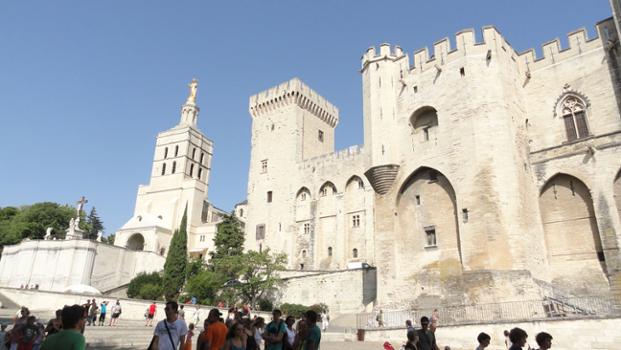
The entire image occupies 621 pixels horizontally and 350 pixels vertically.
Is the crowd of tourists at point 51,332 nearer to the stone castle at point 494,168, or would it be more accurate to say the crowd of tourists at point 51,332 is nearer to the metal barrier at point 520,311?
the metal barrier at point 520,311

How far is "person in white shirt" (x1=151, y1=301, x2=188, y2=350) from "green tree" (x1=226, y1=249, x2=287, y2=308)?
24041 millimetres

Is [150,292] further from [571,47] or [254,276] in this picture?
[571,47]

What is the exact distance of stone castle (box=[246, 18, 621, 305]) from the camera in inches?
699

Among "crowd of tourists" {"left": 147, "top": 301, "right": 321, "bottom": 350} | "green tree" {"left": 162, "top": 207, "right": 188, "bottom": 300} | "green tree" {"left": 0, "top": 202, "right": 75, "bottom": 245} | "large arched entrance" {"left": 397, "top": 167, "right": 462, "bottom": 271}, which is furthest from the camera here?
"green tree" {"left": 0, "top": 202, "right": 75, "bottom": 245}

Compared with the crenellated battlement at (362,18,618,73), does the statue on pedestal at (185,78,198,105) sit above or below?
above

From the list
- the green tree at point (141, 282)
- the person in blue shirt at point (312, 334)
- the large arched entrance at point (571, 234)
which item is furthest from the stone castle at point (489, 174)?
the green tree at point (141, 282)

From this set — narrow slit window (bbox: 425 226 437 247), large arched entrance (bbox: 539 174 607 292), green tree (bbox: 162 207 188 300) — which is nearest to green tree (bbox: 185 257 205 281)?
green tree (bbox: 162 207 188 300)

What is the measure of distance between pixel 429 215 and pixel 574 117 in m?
9.25

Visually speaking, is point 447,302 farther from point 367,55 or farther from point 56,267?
point 56,267

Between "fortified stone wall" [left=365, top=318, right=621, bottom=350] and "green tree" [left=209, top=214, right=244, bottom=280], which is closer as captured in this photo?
"fortified stone wall" [left=365, top=318, right=621, bottom=350]

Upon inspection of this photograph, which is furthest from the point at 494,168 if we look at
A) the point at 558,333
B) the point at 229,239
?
the point at 229,239

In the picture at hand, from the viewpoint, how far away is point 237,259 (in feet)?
101

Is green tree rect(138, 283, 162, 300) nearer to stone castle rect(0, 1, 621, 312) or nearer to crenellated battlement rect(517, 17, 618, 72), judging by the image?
stone castle rect(0, 1, 621, 312)

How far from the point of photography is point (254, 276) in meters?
30.1
